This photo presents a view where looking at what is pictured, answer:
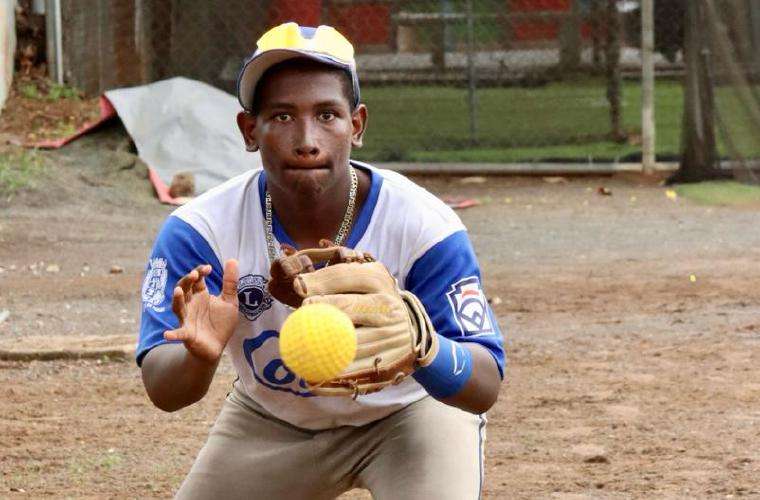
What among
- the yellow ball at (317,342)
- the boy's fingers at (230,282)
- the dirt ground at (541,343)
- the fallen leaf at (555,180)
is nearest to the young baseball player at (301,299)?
the boy's fingers at (230,282)

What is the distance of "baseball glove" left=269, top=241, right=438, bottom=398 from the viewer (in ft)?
8.95

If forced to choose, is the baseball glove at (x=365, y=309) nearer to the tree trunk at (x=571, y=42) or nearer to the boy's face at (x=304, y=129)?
the boy's face at (x=304, y=129)

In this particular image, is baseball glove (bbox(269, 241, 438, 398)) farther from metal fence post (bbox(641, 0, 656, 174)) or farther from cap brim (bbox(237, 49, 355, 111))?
metal fence post (bbox(641, 0, 656, 174))

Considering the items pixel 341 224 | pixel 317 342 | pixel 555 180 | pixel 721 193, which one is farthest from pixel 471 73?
pixel 317 342

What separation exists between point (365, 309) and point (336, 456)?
0.73m

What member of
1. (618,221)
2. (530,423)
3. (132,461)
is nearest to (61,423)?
(132,461)

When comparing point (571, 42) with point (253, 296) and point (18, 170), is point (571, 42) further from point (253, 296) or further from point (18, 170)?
point (253, 296)

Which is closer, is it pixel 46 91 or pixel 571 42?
pixel 571 42

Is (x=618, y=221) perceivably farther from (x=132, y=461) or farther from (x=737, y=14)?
(x=132, y=461)

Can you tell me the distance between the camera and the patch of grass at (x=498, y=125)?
12039mm

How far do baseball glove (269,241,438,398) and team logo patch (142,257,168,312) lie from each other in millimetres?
401

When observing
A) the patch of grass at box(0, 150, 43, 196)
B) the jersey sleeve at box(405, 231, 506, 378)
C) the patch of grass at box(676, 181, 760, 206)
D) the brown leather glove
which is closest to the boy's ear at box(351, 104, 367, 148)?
the jersey sleeve at box(405, 231, 506, 378)

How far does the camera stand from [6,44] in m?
A: 12.3

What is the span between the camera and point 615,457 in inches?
195
